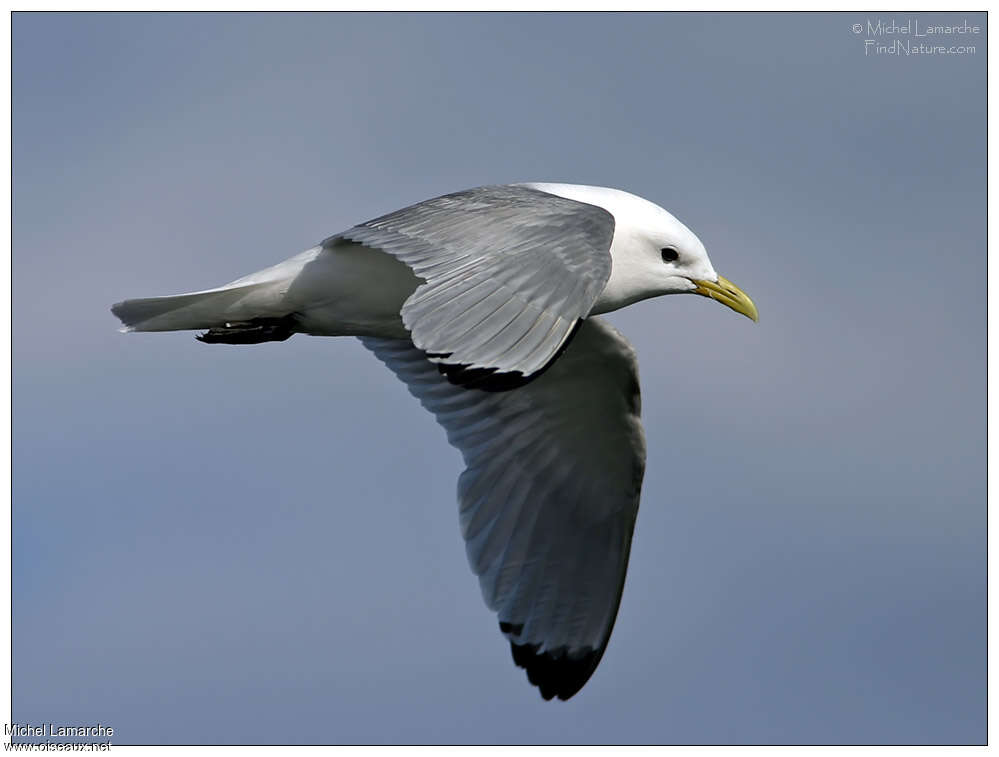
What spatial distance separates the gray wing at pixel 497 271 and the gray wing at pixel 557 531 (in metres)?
2.12

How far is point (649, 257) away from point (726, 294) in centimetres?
44

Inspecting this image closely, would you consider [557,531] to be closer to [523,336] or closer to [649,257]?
[649,257]

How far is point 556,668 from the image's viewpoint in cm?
828

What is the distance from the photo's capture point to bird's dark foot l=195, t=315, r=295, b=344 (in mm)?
7062

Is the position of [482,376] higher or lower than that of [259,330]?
higher

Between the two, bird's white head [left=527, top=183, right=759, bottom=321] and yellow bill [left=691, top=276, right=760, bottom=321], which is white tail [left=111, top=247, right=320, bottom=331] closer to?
bird's white head [left=527, top=183, right=759, bottom=321]

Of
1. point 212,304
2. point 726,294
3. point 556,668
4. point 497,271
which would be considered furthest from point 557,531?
point 497,271

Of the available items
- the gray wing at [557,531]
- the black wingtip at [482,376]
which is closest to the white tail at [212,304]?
the gray wing at [557,531]

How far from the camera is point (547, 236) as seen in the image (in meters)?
5.69

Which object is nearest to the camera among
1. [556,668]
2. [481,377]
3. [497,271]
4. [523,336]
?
[481,377]

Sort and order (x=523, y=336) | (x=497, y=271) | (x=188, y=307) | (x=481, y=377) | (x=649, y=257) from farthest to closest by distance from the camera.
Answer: (x=649, y=257) → (x=188, y=307) → (x=497, y=271) → (x=523, y=336) → (x=481, y=377)

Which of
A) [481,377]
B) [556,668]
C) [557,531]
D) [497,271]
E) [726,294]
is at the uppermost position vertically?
[497,271]

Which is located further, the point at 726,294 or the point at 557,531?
the point at 557,531

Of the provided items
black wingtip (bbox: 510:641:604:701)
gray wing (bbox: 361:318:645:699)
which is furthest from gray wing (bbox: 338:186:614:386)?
black wingtip (bbox: 510:641:604:701)
